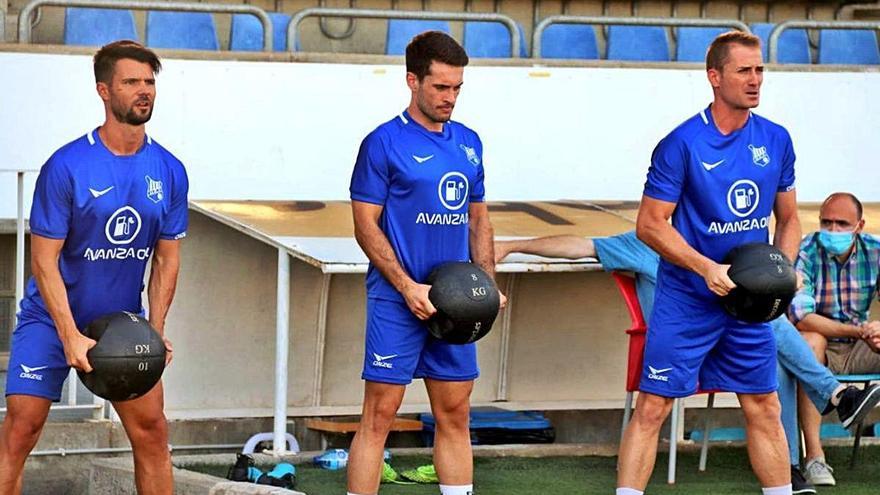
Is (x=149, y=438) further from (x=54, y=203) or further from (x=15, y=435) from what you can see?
(x=54, y=203)

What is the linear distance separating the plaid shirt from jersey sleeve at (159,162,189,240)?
3069 mm

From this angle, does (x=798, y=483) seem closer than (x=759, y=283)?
No

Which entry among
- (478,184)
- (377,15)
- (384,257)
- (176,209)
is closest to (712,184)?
(478,184)

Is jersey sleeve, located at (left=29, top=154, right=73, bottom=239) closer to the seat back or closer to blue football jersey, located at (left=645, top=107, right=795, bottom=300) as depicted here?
blue football jersey, located at (left=645, top=107, right=795, bottom=300)

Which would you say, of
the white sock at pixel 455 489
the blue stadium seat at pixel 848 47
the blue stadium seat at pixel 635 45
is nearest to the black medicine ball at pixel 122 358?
the white sock at pixel 455 489

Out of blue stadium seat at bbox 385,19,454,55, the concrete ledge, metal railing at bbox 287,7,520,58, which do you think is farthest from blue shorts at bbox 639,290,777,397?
blue stadium seat at bbox 385,19,454,55

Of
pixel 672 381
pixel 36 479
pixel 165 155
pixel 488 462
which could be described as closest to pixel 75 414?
pixel 36 479

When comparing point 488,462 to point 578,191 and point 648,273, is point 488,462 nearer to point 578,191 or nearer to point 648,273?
point 648,273

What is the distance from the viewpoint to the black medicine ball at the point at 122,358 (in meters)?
5.63

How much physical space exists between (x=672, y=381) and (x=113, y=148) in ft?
7.19

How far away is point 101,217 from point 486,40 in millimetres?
5801

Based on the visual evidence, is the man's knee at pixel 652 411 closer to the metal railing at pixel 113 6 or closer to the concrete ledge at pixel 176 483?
the concrete ledge at pixel 176 483

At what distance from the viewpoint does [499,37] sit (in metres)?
11.2

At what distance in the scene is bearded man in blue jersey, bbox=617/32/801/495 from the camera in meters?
6.25
